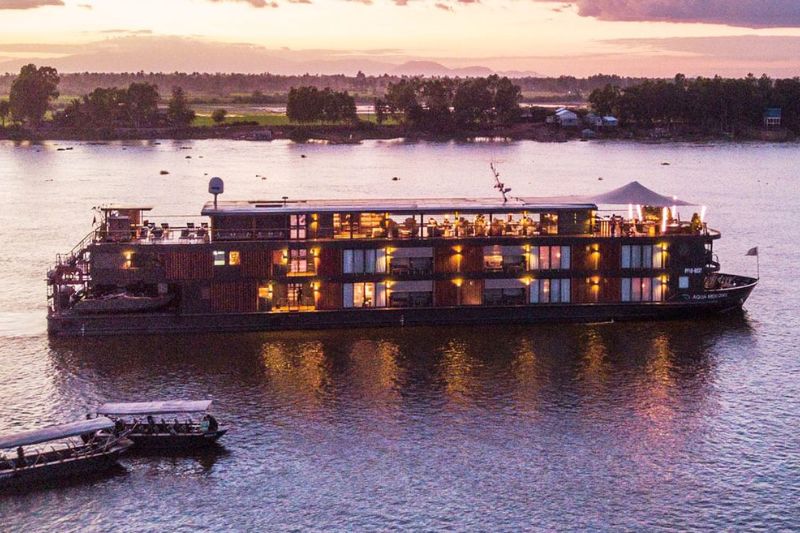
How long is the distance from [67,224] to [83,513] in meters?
67.8

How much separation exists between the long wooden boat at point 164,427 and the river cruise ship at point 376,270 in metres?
15.2

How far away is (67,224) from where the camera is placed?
99.4m

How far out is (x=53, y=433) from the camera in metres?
38.5

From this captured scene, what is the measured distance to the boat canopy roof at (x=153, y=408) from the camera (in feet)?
134

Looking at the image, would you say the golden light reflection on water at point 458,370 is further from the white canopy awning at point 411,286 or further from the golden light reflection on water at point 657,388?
the golden light reflection on water at point 657,388

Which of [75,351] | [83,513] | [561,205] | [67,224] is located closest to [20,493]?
[83,513]

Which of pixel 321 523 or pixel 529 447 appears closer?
pixel 321 523

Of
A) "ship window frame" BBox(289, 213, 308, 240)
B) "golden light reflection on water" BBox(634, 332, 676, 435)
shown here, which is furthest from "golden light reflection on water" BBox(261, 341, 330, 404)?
"golden light reflection on water" BBox(634, 332, 676, 435)

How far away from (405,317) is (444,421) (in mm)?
14394

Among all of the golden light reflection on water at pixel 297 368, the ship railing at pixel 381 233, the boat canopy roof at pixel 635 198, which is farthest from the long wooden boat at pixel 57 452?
the boat canopy roof at pixel 635 198

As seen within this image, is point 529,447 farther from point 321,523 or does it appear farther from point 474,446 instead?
point 321,523

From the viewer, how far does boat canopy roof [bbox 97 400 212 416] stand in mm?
40875

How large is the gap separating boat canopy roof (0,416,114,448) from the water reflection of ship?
676 cm

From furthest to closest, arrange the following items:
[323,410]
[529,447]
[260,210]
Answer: [260,210], [323,410], [529,447]
